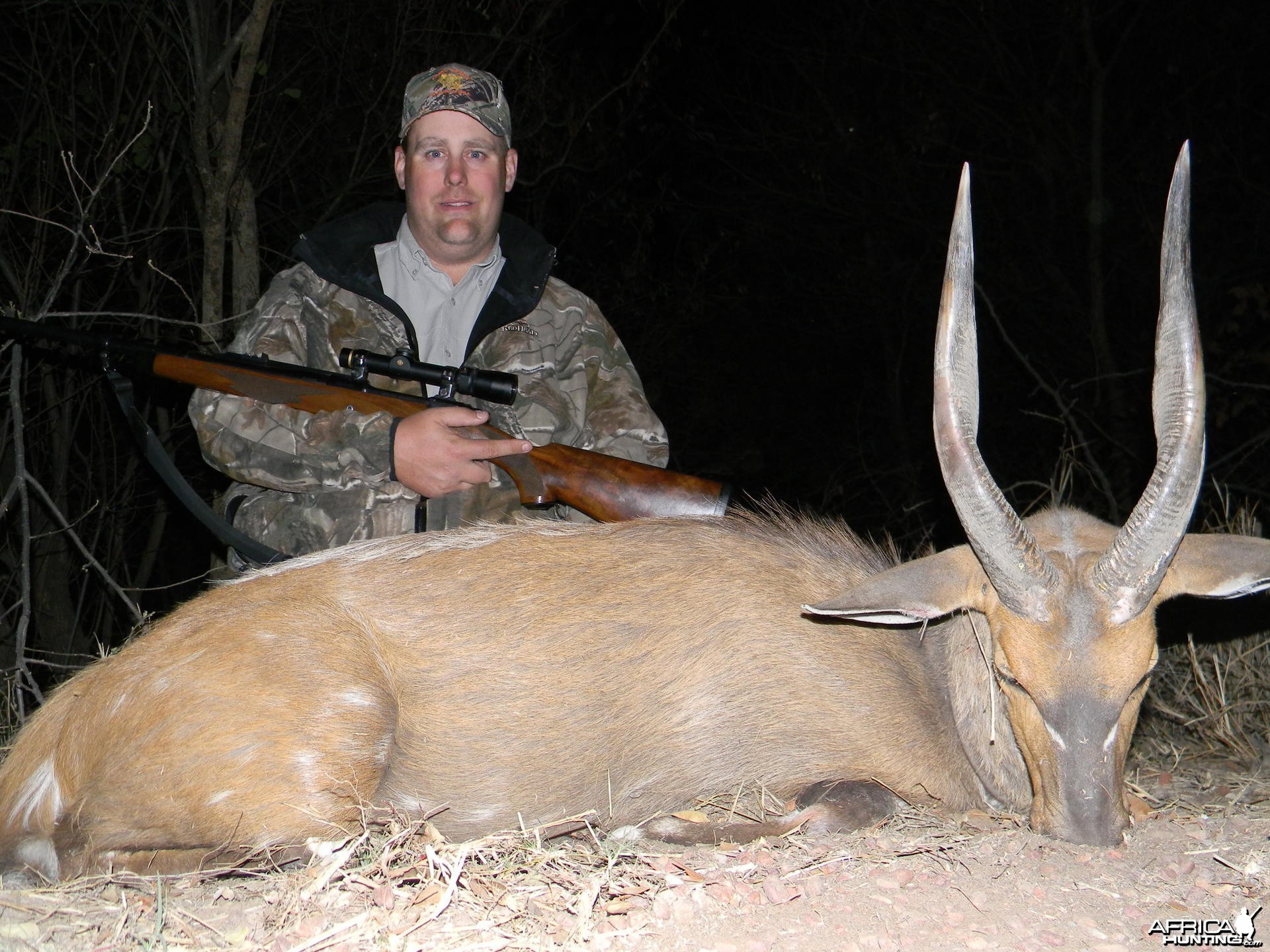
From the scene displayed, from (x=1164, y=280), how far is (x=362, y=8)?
23.4ft

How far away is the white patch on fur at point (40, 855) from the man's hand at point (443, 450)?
1902mm

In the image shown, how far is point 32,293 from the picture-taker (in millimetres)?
7055

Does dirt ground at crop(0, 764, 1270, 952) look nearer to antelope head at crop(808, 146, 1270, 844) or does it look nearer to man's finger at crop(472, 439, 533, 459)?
antelope head at crop(808, 146, 1270, 844)

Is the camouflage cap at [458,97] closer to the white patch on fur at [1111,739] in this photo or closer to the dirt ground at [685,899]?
the dirt ground at [685,899]

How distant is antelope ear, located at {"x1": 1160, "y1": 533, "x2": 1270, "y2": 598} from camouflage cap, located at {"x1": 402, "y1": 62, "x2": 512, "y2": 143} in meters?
3.52

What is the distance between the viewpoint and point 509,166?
18.1ft

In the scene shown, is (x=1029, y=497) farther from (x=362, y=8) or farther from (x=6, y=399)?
(x=6, y=399)

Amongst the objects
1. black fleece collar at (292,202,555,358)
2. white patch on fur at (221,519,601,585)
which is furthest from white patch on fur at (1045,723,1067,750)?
black fleece collar at (292,202,555,358)

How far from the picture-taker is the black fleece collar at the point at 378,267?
16.5 ft

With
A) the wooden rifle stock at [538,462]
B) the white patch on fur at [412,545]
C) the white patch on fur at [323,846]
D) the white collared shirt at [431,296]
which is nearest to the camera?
the white patch on fur at [323,846]

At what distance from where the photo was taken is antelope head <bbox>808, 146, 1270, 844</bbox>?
122 inches

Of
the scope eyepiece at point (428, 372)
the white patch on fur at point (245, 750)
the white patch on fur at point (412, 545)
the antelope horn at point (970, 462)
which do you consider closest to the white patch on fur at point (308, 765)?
the white patch on fur at point (245, 750)

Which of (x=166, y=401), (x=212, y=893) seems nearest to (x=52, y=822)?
(x=212, y=893)

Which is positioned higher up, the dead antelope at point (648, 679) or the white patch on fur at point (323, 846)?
the dead antelope at point (648, 679)
